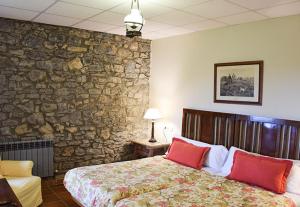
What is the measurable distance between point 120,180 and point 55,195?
135 cm

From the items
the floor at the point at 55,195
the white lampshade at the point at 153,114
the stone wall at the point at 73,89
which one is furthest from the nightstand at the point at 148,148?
the floor at the point at 55,195

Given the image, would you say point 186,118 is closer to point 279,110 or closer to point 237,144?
point 237,144

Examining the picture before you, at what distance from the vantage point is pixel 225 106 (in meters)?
4.20

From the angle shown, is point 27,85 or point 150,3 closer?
point 150,3

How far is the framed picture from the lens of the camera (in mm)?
3789

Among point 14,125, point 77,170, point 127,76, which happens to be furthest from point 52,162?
point 127,76

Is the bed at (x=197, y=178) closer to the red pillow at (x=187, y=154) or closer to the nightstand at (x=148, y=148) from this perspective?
the red pillow at (x=187, y=154)

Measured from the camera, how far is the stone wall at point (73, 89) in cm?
412

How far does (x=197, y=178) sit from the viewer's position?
342 centimetres

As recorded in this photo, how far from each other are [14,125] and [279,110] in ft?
11.9

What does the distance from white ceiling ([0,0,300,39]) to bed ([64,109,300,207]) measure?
1.30m

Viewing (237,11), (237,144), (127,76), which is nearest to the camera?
(237,11)

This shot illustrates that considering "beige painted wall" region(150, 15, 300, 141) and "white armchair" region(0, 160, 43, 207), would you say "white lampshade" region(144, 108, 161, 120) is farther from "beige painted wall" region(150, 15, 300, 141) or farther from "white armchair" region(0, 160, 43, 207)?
"white armchair" region(0, 160, 43, 207)

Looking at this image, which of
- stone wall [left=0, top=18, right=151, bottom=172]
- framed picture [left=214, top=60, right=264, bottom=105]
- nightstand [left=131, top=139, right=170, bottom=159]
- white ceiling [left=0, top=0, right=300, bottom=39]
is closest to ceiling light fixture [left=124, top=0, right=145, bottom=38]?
white ceiling [left=0, top=0, right=300, bottom=39]
